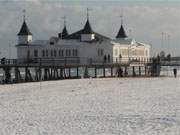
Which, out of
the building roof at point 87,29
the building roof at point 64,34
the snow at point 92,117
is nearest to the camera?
the snow at point 92,117

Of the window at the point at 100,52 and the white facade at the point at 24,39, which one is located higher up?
the white facade at the point at 24,39

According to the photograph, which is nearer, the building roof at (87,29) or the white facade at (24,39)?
the white facade at (24,39)

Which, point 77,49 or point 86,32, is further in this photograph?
point 86,32

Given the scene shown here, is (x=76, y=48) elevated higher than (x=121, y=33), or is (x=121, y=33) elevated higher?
(x=121, y=33)

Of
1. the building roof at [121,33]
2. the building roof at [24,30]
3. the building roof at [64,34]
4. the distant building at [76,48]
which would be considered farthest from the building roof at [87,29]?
the building roof at [121,33]

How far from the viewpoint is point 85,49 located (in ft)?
200

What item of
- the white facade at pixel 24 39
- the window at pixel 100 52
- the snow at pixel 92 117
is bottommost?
the snow at pixel 92 117

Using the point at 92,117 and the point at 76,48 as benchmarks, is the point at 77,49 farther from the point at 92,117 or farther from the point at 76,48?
the point at 92,117

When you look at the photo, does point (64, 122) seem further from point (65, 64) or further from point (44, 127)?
point (65, 64)

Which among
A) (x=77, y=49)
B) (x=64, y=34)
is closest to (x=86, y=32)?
(x=77, y=49)

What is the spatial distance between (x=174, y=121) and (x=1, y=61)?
39.4 meters

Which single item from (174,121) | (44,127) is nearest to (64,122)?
(44,127)

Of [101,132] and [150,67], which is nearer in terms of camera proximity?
[101,132]

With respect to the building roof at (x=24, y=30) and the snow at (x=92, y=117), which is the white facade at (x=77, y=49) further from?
the snow at (x=92, y=117)
